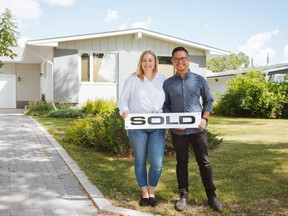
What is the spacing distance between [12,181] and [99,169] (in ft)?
4.82

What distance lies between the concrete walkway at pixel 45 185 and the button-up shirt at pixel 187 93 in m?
1.30

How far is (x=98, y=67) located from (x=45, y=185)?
1293 cm

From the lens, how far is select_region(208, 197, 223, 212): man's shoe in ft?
14.2

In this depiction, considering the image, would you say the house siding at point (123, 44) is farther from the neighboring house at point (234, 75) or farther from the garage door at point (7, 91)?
the garage door at point (7, 91)

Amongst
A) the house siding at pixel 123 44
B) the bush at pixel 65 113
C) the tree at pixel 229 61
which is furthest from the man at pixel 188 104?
the tree at pixel 229 61

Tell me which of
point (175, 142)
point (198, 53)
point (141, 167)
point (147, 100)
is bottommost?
point (141, 167)

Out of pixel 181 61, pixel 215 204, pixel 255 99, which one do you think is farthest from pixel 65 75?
pixel 215 204

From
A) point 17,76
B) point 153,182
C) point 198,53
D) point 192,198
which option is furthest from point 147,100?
point 17,76

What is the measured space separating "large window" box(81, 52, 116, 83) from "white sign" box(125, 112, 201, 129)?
1373 centimetres

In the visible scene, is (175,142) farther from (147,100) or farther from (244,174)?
(244,174)

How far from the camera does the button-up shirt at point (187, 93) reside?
14.1 ft

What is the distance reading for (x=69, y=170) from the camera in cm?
626

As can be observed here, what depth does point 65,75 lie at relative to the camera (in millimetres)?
17234

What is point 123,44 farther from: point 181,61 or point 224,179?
point 181,61
